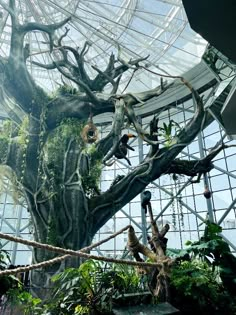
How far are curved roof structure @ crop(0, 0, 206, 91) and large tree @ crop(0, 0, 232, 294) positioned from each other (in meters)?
3.42

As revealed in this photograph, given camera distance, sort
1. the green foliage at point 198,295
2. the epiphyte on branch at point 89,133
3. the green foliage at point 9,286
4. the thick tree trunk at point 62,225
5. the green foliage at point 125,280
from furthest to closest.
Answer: the epiphyte on branch at point 89,133 → the thick tree trunk at point 62,225 → the green foliage at point 198,295 → the green foliage at point 125,280 → the green foliage at point 9,286

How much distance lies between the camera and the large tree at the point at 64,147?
7.51 m

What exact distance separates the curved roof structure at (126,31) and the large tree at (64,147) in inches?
135

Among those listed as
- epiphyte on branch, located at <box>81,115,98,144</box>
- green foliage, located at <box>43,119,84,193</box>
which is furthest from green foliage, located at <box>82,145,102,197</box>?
epiphyte on branch, located at <box>81,115,98,144</box>

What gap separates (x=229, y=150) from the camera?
13422 mm

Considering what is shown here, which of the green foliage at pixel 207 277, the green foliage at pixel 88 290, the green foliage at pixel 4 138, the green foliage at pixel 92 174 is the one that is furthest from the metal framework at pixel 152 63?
the green foliage at pixel 88 290

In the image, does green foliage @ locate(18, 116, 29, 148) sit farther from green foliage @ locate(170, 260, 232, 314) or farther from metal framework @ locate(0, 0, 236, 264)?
green foliage @ locate(170, 260, 232, 314)

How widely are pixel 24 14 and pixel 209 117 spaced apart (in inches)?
322

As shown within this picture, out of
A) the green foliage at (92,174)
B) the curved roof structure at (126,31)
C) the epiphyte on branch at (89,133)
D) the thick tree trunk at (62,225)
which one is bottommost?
the thick tree trunk at (62,225)

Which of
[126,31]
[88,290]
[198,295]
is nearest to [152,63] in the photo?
[126,31]

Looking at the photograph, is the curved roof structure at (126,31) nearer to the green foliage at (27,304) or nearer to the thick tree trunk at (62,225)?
the thick tree trunk at (62,225)

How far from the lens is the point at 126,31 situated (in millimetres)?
12781

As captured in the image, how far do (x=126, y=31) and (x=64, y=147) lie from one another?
7.23 meters

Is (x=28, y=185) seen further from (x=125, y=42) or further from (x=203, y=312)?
(x=125, y=42)
